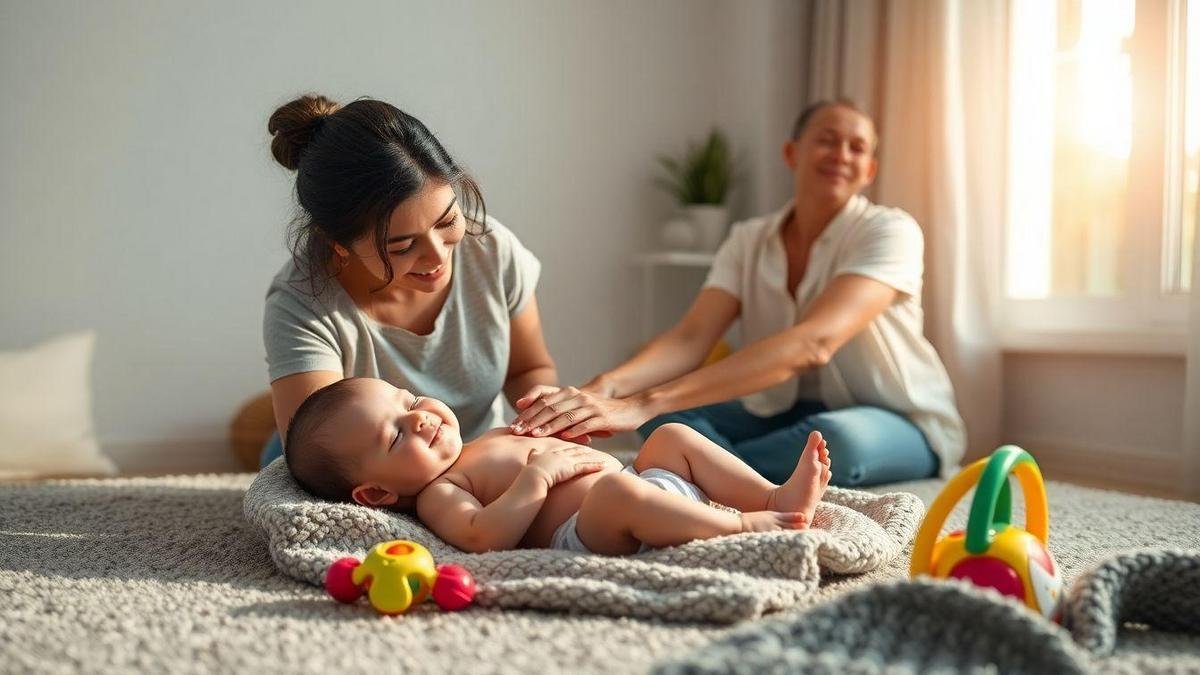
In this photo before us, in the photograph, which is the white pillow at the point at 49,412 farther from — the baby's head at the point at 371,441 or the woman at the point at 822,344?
the baby's head at the point at 371,441

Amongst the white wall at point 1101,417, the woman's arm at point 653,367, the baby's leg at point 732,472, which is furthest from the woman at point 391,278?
the white wall at point 1101,417

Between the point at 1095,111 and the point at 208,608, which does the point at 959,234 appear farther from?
the point at 208,608

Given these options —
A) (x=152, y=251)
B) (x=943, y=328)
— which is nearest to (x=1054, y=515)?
(x=943, y=328)

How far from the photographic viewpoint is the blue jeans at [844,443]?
8.38ft

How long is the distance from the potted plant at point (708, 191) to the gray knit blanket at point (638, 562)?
7.88ft

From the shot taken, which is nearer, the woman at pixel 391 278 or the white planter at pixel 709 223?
the woman at pixel 391 278

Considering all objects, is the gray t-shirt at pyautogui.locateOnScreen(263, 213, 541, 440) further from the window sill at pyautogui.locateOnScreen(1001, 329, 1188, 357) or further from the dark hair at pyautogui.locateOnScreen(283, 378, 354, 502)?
the window sill at pyautogui.locateOnScreen(1001, 329, 1188, 357)

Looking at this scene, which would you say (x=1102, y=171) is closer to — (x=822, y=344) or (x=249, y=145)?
(x=822, y=344)

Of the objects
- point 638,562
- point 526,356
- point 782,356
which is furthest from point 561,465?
point 782,356

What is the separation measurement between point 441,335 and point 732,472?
76 centimetres

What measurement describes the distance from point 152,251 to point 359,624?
246 centimetres

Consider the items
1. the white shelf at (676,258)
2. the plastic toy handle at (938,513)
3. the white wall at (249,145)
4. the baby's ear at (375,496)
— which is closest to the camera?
the plastic toy handle at (938,513)

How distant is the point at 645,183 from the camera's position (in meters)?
4.18

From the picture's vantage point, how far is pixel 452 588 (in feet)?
4.43
